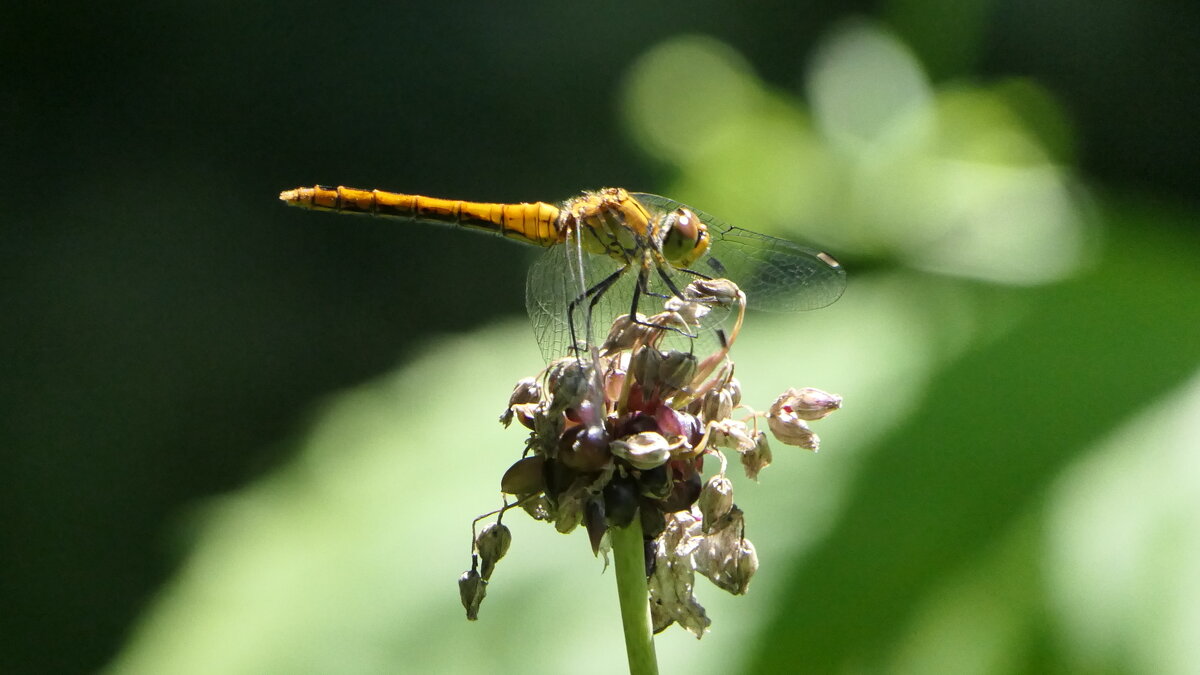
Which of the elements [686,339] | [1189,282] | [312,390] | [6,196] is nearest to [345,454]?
[312,390]

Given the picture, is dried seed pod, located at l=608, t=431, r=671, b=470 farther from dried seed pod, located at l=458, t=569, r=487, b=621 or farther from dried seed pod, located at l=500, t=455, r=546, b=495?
dried seed pod, located at l=458, t=569, r=487, b=621

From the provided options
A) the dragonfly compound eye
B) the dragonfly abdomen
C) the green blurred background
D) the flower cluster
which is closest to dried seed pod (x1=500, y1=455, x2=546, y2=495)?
the flower cluster

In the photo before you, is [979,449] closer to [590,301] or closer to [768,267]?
[768,267]

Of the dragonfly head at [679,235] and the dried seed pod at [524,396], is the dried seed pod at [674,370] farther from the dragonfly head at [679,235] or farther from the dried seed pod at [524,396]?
the dragonfly head at [679,235]

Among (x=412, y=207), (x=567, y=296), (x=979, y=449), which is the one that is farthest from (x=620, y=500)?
(x=979, y=449)

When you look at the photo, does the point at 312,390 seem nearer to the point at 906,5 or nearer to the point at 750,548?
the point at 906,5

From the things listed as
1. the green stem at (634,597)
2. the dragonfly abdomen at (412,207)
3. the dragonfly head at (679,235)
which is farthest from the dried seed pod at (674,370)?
the dragonfly abdomen at (412,207)

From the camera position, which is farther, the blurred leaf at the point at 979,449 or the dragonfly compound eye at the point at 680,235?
the blurred leaf at the point at 979,449
